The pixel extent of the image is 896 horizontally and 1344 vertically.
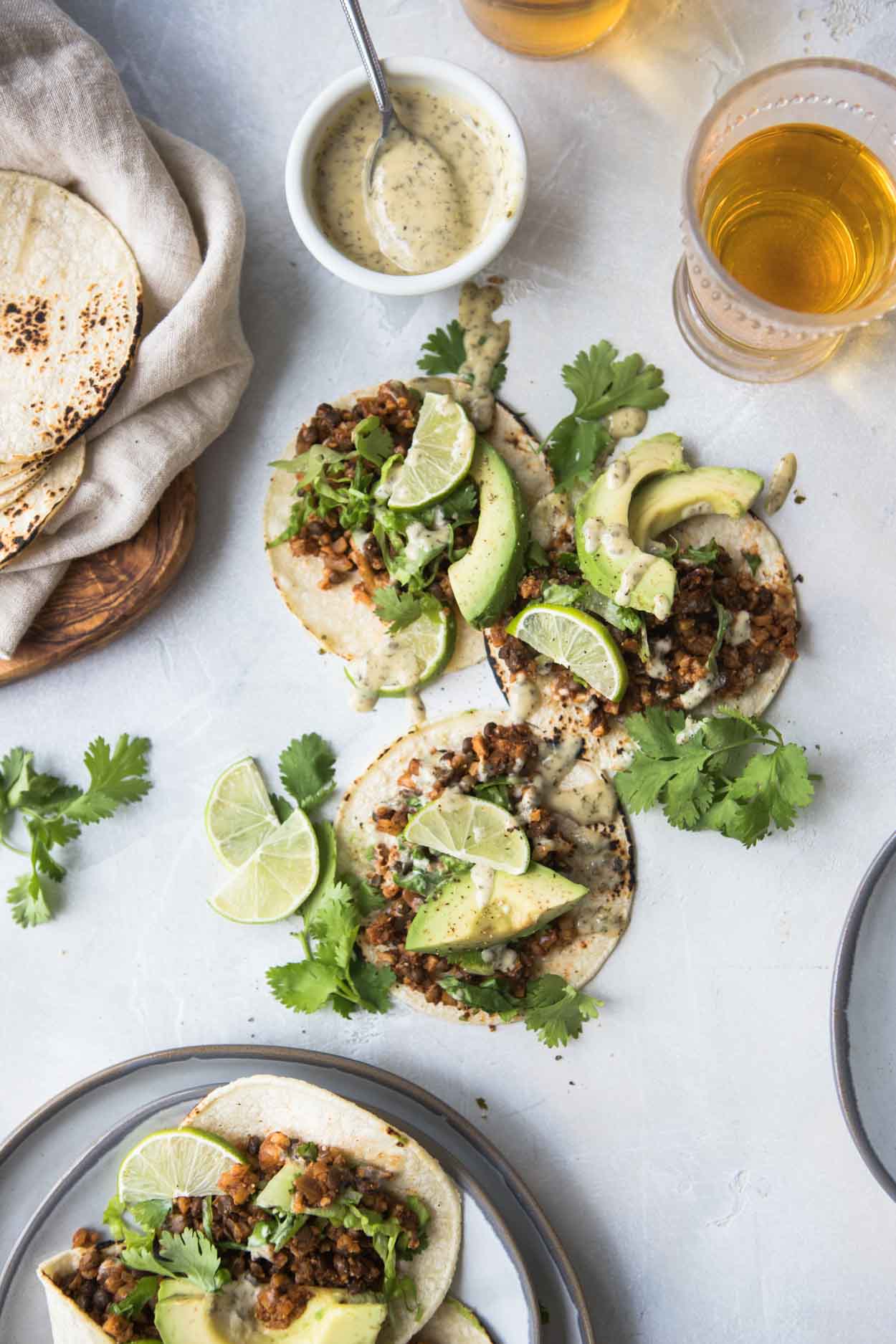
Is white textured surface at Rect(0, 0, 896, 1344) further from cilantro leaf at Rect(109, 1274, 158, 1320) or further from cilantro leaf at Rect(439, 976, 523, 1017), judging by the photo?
cilantro leaf at Rect(109, 1274, 158, 1320)

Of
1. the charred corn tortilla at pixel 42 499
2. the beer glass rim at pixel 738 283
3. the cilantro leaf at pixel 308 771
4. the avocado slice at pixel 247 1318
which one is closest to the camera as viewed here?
the beer glass rim at pixel 738 283

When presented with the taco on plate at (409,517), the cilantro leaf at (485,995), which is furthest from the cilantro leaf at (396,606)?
the cilantro leaf at (485,995)

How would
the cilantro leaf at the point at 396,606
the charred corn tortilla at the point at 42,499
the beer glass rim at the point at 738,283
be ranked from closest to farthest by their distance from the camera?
the beer glass rim at the point at 738,283
the charred corn tortilla at the point at 42,499
the cilantro leaf at the point at 396,606

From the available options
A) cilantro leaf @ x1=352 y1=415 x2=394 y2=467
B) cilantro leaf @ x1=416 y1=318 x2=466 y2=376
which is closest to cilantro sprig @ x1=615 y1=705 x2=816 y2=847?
cilantro leaf @ x1=352 y1=415 x2=394 y2=467

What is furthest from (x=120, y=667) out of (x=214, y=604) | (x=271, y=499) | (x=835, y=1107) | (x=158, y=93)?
(x=835, y=1107)

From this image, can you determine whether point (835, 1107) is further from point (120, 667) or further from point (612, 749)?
point (120, 667)

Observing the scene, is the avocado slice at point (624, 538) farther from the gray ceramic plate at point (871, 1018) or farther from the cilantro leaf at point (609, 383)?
the gray ceramic plate at point (871, 1018)
